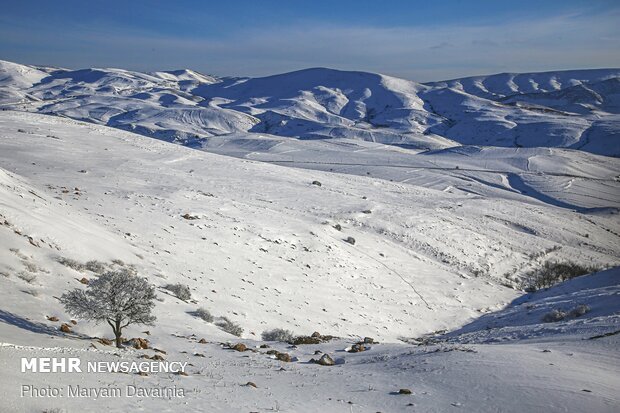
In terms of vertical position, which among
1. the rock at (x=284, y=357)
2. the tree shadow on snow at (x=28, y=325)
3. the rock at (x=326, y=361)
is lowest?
the rock at (x=284, y=357)

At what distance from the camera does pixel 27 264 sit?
687 inches

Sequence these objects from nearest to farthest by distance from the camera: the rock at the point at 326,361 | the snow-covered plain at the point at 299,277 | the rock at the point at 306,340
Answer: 1. the snow-covered plain at the point at 299,277
2. the rock at the point at 326,361
3. the rock at the point at 306,340

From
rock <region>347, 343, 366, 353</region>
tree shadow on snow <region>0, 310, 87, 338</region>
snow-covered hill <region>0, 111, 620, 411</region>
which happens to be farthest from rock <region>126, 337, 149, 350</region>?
rock <region>347, 343, 366, 353</region>

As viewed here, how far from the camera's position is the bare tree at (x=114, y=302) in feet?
46.6

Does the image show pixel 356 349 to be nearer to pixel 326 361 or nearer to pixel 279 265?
pixel 326 361

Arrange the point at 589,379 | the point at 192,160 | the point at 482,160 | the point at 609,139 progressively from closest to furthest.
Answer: the point at 589,379
the point at 192,160
the point at 482,160
the point at 609,139

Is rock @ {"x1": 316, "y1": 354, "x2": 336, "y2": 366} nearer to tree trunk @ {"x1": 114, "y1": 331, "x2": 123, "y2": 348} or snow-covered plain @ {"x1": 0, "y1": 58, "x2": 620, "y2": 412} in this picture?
snow-covered plain @ {"x1": 0, "y1": 58, "x2": 620, "y2": 412}

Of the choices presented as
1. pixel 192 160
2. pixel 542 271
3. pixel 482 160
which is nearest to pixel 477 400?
pixel 542 271

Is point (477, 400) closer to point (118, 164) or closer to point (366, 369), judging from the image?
point (366, 369)

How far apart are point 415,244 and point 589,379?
30.9m

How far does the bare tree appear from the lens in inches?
559

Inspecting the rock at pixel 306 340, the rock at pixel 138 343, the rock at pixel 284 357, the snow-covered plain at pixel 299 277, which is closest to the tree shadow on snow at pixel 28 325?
the snow-covered plain at pixel 299 277

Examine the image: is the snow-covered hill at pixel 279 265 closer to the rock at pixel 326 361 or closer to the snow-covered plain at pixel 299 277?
the snow-covered plain at pixel 299 277

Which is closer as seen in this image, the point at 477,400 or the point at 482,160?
the point at 477,400
